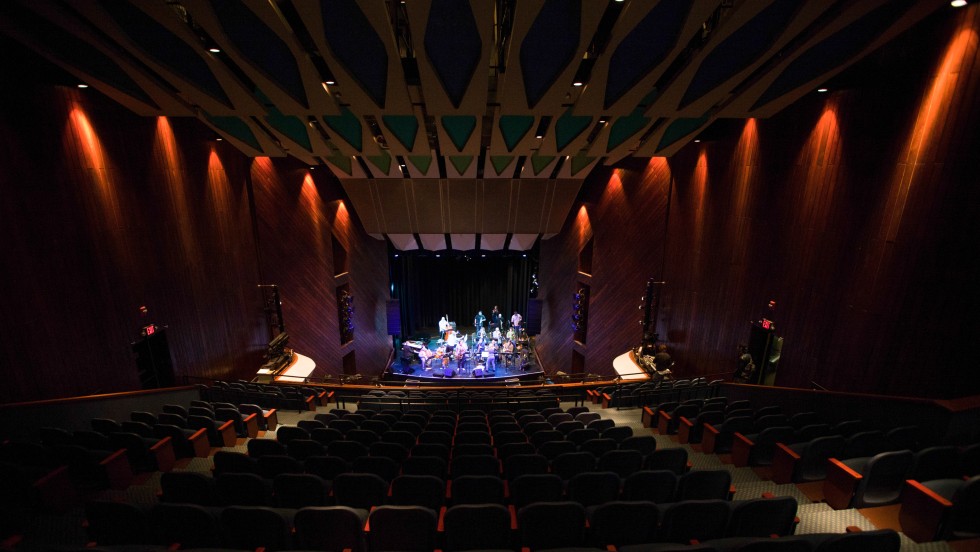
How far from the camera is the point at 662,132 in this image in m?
8.30

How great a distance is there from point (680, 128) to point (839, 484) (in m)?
6.81

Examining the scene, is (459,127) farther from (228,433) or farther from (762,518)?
(762,518)

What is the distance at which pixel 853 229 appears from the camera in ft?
18.6

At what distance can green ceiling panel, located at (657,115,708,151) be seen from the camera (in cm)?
799

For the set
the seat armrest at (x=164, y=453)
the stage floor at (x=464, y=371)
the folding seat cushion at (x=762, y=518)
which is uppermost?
the folding seat cushion at (x=762, y=518)

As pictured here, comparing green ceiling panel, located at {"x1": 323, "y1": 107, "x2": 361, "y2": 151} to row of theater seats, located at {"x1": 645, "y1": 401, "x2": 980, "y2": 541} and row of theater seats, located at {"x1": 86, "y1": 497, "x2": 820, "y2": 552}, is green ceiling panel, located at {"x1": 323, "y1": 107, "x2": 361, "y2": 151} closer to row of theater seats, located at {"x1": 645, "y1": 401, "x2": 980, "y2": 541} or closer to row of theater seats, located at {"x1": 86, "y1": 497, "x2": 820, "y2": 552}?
row of theater seats, located at {"x1": 86, "y1": 497, "x2": 820, "y2": 552}

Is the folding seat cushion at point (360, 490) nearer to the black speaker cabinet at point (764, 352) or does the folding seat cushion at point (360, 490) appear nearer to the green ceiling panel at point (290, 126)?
the green ceiling panel at point (290, 126)

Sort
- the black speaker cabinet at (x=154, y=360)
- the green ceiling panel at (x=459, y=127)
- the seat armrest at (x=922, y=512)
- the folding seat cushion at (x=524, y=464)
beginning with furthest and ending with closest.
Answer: the green ceiling panel at (x=459, y=127), the black speaker cabinet at (x=154, y=360), the folding seat cushion at (x=524, y=464), the seat armrest at (x=922, y=512)

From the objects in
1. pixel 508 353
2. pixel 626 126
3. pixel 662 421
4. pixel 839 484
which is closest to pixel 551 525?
pixel 839 484

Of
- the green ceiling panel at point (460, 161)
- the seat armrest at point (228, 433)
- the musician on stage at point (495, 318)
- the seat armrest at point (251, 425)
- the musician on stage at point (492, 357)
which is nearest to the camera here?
the seat armrest at point (228, 433)

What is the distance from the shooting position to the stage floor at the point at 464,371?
15766 mm

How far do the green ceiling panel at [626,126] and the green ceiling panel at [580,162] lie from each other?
315 centimetres

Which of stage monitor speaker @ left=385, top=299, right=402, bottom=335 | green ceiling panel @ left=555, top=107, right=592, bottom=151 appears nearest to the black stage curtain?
stage monitor speaker @ left=385, top=299, right=402, bottom=335

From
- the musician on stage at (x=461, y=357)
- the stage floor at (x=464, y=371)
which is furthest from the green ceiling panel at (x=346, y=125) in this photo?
the musician on stage at (x=461, y=357)
